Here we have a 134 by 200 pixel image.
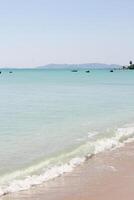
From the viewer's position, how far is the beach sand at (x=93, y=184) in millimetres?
9219

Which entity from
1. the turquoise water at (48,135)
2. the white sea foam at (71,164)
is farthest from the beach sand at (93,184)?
the turquoise water at (48,135)

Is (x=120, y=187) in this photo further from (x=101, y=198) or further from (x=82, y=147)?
(x=82, y=147)

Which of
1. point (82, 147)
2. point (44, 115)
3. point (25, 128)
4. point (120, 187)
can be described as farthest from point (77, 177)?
point (44, 115)

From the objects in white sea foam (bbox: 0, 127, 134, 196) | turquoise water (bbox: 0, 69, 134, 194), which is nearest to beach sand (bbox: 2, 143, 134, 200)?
white sea foam (bbox: 0, 127, 134, 196)

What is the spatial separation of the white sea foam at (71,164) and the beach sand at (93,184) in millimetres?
241

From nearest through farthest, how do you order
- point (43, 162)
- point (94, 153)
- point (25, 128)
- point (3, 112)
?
point (43, 162) < point (94, 153) < point (25, 128) < point (3, 112)

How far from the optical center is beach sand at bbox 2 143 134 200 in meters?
9.22

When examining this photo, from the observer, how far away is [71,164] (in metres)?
12.4

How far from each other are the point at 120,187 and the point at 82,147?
528 cm

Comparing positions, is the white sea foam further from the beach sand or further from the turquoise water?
the beach sand

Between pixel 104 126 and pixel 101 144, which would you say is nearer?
pixel 101 144

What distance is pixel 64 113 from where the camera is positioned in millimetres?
26438

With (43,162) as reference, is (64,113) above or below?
above

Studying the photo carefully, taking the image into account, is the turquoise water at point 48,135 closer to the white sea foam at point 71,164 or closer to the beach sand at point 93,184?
the white sea foam at point 71,164
